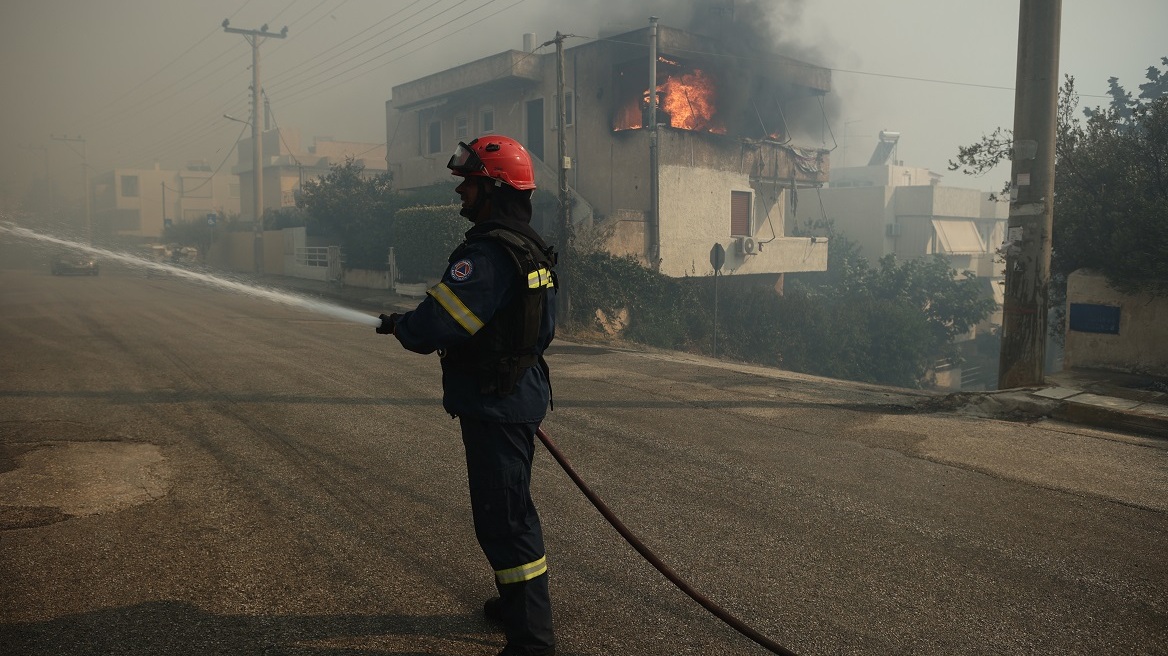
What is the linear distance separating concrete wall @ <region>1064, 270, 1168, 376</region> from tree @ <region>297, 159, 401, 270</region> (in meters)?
23.3

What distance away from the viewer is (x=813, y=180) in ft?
106

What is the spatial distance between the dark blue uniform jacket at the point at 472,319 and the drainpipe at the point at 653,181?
2180 cm

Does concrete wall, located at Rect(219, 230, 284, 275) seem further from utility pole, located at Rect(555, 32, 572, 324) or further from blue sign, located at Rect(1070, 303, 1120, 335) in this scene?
blue sign, located at Rect(1070, 303, 1120, 335)

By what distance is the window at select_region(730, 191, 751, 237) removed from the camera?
29203 mm

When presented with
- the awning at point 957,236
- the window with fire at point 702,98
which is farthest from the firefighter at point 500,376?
the awning at point 957,236

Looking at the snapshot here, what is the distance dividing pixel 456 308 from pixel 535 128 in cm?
2900

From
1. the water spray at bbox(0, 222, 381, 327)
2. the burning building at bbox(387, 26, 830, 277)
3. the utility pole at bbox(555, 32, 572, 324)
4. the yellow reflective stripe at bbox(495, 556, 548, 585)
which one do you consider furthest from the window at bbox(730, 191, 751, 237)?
the yellow reflective stripe at bbox(495, 556, 548, 585)

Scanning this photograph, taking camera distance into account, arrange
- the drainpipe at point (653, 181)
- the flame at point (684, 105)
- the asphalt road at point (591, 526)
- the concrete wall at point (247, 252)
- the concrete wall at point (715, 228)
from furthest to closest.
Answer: the concrete wall at point (247, 252) < the flame at point (684, 105) < the concrete wall at point (715, 228) < the drainpipe at point (653, 181) < the asphalt road at point (591, 526)

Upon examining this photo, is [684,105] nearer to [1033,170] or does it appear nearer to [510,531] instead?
[1033,170]

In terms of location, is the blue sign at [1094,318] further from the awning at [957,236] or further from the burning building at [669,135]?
the awning at [957,236]

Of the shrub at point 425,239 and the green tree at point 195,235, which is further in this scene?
the green tree at point 195,235

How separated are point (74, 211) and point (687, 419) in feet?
306

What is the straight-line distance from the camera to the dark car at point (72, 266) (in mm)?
32000

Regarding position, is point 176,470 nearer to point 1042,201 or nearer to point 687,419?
point 687,419
